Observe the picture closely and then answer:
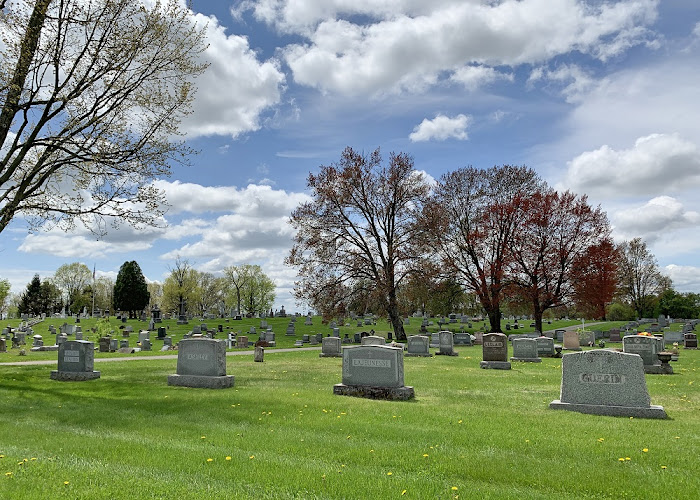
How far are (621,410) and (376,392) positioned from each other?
4784mm

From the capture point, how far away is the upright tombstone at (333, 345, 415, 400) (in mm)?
10797

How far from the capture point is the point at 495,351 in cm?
1809

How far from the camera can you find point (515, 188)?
3950 cm

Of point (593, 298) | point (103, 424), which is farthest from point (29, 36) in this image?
point (593, 298)

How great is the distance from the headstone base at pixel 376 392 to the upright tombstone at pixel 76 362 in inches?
304

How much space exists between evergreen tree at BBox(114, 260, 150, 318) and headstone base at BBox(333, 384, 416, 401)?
73.2 metres

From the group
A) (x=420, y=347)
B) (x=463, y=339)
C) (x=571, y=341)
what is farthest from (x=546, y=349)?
(x=463, y=339)

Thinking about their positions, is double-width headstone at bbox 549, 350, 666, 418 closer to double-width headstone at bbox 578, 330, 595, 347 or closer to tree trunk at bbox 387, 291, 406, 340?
tree trunk at bbox 387, 291, 406, 340

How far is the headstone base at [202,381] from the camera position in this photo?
482 inches

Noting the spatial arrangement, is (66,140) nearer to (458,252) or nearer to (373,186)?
(373,186)

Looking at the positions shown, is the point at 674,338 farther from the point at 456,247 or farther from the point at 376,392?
the point at 376,392

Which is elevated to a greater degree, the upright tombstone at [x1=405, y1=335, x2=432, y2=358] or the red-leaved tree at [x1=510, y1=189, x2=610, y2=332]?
the red-leaved tree at [x1=510, y1=189, x2=610, y2=332]

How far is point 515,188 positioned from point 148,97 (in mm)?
30800

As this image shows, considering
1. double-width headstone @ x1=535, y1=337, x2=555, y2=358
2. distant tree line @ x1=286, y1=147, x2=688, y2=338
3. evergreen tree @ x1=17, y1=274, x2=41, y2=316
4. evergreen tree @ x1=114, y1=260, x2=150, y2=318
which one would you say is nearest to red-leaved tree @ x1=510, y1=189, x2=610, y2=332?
distant tree line @ x1=286, y1=147, x2=688, y2=338
